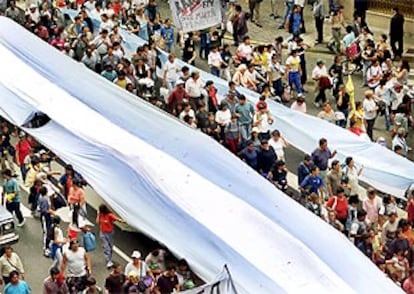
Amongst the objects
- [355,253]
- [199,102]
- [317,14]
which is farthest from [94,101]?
[317,14]

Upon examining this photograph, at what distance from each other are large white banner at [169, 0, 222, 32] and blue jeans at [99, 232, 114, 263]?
7.78 metres

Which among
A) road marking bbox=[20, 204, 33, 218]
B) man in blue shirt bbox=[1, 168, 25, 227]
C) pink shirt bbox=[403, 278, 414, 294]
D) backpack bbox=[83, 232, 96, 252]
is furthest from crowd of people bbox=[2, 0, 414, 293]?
road marking bbox=[20, 204, 33, 218]

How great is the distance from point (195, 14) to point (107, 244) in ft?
27.6

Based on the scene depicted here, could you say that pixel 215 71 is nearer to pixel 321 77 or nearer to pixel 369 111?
Result: pixel 321 77

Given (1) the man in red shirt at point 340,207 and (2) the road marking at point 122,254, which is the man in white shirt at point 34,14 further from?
(1) the man in red shirt at point 340,207

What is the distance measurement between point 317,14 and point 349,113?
7.10 meters

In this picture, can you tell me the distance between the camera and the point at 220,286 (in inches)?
593

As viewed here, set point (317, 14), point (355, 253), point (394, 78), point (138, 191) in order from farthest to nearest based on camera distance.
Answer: point (317, 14)
point (394, 78)
point (138, 191)
point (355, 253)

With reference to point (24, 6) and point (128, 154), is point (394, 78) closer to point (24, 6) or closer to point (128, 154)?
point (128, 154)

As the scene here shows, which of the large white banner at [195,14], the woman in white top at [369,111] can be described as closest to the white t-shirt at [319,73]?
the woman in white top at [369,111]

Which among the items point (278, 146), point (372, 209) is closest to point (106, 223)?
point (278, 146)

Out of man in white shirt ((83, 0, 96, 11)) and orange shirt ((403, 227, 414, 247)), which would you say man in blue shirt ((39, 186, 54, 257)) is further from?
man in white shirt ((83, 0, 96, 11))

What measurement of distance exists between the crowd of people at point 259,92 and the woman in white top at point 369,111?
0.08 ft

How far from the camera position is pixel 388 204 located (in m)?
19.1
